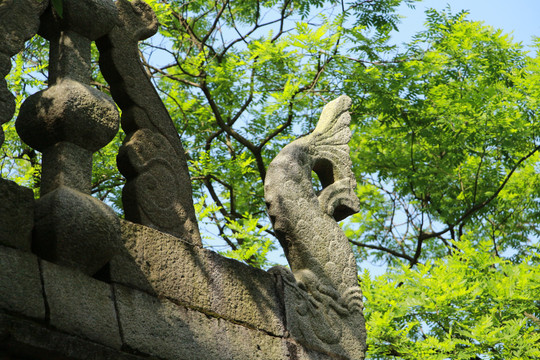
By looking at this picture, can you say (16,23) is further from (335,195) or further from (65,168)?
(335,195)

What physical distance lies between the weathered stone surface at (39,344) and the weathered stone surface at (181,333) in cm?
29

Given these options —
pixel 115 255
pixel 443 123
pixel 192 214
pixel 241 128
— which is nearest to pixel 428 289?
pixel 443 123

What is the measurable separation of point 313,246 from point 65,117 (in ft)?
6.07

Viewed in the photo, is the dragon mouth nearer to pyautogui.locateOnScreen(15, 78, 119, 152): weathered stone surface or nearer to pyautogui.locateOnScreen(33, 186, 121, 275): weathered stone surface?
pyautogui.locateOnScreen(15, 78, 119, 152): weathered stone surface

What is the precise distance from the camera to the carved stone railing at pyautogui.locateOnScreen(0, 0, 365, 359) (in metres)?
3.22

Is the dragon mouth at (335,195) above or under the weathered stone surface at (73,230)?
above

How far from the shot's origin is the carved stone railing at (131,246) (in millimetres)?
3221

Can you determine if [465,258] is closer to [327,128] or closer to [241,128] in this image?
[241,128]

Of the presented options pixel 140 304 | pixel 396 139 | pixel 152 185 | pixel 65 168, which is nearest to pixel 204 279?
pixel 140 304

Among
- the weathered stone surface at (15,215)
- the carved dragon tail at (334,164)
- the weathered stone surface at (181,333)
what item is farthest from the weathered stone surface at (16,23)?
the carved dragon tail at (334,164)

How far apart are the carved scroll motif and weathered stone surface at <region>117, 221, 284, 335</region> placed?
18 centimetres

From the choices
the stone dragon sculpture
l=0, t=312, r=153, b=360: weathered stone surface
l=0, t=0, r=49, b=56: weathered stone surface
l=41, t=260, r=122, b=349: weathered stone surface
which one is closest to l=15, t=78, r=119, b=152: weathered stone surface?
l=0, t=0, r=49, b=56: weathered stone surface

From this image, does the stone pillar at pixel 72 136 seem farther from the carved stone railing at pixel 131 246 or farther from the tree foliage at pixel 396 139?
the tree foliage at pixel 396 139

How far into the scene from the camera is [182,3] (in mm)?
11469
